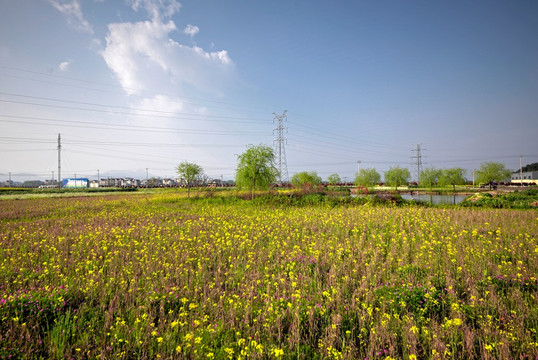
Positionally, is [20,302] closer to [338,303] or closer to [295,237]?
[338,303]

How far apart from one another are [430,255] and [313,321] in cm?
515

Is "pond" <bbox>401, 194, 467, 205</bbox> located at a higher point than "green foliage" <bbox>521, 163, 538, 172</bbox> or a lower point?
lower

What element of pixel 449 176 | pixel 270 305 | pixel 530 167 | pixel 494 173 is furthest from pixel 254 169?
pixel 530 167

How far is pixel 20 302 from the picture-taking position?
14.2 ft

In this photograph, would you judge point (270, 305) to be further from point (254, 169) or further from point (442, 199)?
point (442, 199)

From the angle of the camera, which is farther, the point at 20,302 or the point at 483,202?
the point at 483,202

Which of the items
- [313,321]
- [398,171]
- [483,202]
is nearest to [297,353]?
[313,321]

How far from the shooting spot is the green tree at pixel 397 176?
87650 mm

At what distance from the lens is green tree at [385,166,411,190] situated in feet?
288

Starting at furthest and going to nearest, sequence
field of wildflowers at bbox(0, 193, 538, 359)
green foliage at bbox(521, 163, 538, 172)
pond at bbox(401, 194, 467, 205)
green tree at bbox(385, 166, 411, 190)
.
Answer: green foliage at bbox(521, 163, 538, 172), green tree at bbox(385, 166, 411, 190), pond at bbox(401, 194, 467, 205), field of wildflowers at bbox(0, 193, 538, 359)

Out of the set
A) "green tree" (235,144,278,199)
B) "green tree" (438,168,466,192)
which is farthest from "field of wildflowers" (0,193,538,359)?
"green tree" (438,168,466,192)

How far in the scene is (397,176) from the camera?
87812 mm

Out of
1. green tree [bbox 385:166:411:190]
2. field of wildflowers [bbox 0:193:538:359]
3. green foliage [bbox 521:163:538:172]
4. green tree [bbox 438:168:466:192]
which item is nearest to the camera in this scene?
field of wildflowers [bbox 0:193:538:359]

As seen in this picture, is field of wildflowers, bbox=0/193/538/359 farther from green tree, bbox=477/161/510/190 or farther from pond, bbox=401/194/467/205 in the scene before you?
green tree, bbox=477/161/510/190
